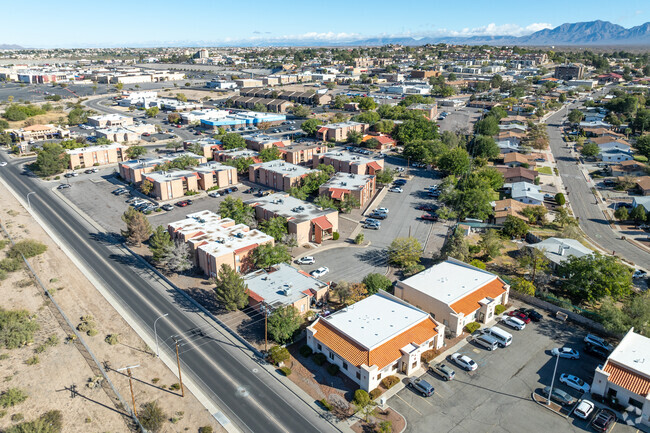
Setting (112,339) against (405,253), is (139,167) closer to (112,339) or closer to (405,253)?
(112,339)

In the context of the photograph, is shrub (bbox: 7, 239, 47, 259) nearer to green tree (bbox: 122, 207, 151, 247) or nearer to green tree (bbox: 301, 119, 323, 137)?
green tree (bbox: 122, 207, 151, 247)

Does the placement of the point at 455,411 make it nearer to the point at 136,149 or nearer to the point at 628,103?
the point at 136,149

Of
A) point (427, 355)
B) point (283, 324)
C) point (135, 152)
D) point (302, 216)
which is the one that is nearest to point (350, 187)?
point (302, 216)

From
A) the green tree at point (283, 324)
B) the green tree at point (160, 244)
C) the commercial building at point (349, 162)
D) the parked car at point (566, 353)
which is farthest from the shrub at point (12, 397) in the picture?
the commercial building at point (349, 162)

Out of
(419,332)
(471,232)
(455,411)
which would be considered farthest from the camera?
(471,232)

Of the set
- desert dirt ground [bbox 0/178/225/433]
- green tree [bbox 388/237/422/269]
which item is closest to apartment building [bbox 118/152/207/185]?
desert dirt ground [bbox 0/178/225/433]

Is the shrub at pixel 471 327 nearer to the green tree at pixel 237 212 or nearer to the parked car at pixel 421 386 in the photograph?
the parked car at pixel 421 386

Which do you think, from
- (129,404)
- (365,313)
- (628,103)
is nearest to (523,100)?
(628,103)
